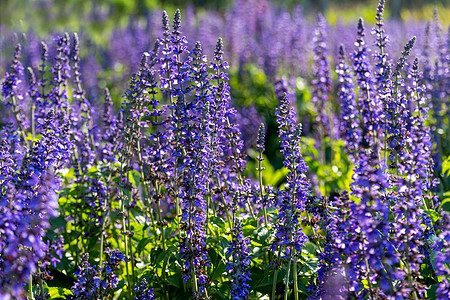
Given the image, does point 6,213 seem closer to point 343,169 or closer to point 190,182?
point 190,182

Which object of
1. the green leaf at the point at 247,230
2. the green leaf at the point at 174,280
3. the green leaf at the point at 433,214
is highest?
the green leaf at the point at 433,214

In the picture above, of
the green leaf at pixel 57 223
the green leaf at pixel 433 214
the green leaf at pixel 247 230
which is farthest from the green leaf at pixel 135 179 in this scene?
the green leaf at pixel 433 214

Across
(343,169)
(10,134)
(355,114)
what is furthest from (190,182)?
(343,169)

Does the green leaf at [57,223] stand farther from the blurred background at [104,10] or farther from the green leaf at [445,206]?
the blurred background at [104,10]

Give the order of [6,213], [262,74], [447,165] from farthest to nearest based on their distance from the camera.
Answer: [262,74]
[447,165]
[6,213]

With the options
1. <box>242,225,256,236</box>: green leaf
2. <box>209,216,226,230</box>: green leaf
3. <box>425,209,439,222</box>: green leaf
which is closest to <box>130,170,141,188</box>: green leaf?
<box>209,216,226,230</box>: green leaf

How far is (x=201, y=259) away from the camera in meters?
4.00

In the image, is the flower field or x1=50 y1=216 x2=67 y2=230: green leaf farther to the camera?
x1=50 y1=216 x2=67 y2=230: green leaf

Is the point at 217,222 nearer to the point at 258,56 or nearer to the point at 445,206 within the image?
the point at 445,206

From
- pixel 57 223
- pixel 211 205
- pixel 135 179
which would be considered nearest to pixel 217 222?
pixel 211 205

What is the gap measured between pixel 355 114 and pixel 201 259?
3.04 metres

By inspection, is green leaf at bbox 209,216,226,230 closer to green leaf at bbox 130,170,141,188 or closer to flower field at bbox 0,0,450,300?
flower field at bbox 0,0,450,300

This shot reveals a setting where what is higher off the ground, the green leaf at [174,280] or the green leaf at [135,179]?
the green leaf at [135,179]

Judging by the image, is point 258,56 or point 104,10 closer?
point 258,56
